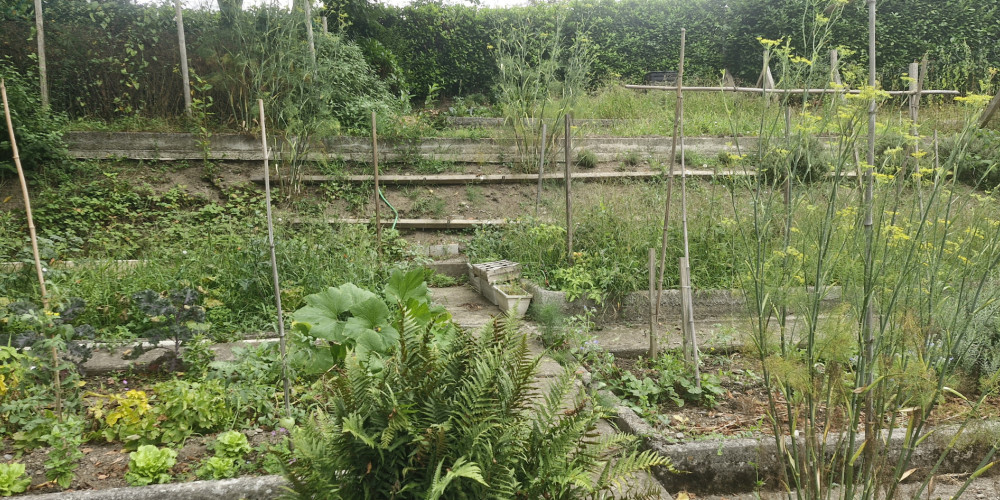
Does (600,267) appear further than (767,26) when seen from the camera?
No

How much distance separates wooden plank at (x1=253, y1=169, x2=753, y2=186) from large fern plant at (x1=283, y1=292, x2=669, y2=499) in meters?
5.78

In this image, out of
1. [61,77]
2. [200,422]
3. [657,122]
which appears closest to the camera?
[200,422]

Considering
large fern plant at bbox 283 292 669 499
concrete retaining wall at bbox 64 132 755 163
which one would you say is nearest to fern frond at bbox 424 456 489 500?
large fern plant at bbox 283 292 669 499

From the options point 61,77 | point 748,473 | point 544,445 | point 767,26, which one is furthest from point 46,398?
point 767,26

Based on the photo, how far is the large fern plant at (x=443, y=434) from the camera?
161 centimetres

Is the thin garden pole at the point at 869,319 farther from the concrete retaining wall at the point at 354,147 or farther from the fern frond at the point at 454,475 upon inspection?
the concrete retaining wall at the point at 354,147

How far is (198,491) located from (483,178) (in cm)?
588

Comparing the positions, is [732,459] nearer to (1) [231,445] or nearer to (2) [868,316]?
(2) [868,316]

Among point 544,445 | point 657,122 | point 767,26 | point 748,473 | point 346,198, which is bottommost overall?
point 748,473

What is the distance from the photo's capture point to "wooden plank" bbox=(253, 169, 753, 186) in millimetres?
7465

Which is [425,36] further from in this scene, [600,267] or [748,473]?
[748,473]

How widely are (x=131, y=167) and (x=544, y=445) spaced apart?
7.49m

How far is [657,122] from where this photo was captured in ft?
31.9

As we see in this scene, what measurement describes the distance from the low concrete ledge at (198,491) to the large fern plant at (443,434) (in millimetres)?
724
